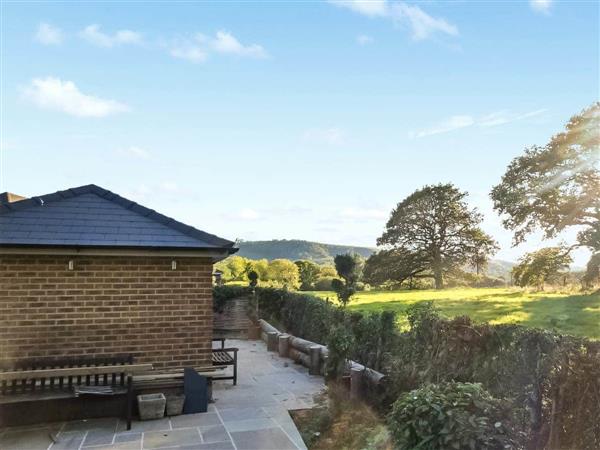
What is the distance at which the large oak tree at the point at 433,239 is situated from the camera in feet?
119

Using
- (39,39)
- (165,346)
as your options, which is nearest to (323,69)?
(39,39)

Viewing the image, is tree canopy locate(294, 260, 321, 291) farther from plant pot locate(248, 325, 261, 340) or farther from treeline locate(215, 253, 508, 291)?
plant pot locate(248, 325, 261, 340)

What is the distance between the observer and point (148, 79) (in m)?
9.34

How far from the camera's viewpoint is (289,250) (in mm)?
60781

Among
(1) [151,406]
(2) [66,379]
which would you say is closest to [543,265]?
(1) [151,406]

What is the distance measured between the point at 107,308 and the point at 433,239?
32.7 metres

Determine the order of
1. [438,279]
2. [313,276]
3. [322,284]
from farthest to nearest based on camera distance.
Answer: [438,279] → [313,276] → [322,284]

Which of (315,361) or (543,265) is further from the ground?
(543,265)

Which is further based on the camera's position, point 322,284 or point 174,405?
point 322,284

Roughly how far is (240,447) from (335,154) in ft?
24.5

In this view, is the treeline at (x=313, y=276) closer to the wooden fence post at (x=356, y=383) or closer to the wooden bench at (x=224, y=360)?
the wooden bench at (x=224, y=360)

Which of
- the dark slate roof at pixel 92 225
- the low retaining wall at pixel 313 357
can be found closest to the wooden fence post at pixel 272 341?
the low retaining wall at pixel 313 357

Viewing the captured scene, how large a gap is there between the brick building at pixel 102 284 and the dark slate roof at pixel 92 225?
0.01 m

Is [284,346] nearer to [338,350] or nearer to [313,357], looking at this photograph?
[313,357]
